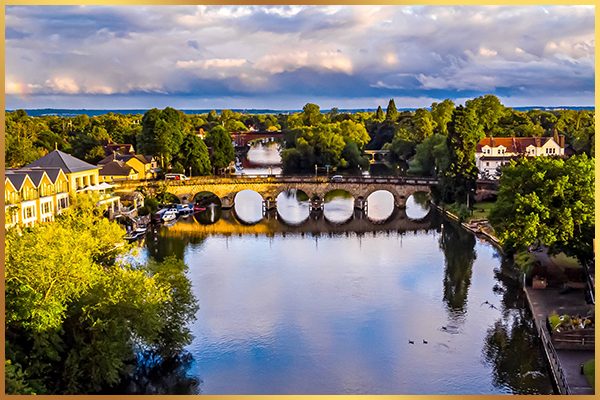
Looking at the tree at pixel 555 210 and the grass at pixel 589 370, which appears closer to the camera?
the grass at pixel 589 370

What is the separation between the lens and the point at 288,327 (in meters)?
14.8

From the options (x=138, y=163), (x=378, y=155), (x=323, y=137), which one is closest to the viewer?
(x=138, y=163)

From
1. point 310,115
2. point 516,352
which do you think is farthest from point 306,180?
point 310,115

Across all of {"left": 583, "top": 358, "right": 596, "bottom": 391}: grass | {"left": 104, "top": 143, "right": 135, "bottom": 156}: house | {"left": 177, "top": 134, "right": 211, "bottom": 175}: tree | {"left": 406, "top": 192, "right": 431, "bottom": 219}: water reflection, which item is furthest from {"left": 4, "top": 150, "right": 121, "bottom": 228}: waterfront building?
{"left": 583, "top": 358, "right": 596, "bottom": 391}: grass

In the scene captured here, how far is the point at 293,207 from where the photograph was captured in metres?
33.1

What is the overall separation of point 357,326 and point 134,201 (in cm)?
1654

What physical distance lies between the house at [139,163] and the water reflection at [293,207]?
623 centimetres

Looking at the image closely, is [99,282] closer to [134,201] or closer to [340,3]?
[340,3]

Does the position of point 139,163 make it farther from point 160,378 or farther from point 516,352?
point 516,352

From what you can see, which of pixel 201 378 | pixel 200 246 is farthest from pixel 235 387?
pixel 200 246

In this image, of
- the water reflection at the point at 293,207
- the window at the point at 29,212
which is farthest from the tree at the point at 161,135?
the window at the point at 29,212

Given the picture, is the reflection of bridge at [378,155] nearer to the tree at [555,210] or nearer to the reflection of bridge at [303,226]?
the reflection of bridge at [303,226]

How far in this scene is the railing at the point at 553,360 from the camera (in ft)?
36.0

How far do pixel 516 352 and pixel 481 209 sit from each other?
15.6 meters
